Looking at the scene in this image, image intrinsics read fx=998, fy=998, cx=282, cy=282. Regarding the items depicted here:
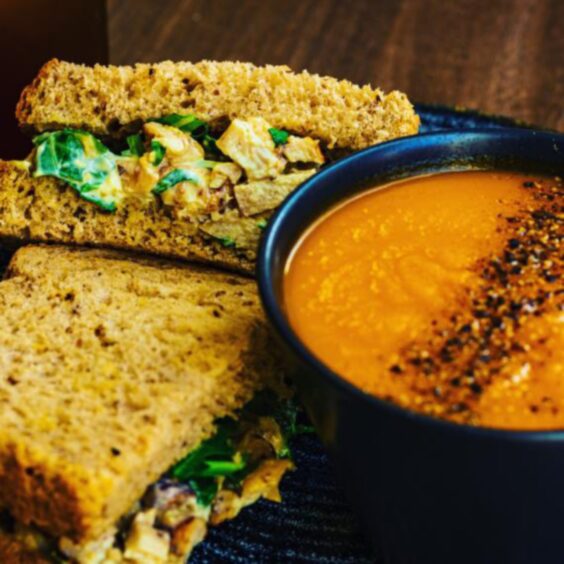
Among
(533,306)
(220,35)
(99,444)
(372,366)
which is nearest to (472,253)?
(533,306)

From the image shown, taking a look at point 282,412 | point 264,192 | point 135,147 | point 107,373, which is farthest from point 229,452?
point 135,147

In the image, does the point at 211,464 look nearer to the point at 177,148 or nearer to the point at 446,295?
the point at 446,295

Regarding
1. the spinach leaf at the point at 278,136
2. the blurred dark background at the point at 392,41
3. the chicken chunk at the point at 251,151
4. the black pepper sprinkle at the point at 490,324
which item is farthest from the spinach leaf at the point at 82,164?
the blurred dark background at the point at 392,41

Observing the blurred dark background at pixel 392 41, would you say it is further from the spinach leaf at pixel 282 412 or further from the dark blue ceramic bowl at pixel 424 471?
the dark blue ceramic bowl at pixel 424 471

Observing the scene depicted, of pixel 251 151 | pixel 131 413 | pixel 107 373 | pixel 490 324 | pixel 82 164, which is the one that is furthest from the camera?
pixel 82 164

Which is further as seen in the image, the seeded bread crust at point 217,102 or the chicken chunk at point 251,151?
the seeded bread crust at point 217,102

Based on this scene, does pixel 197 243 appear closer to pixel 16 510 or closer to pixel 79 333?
pixel 79 333
